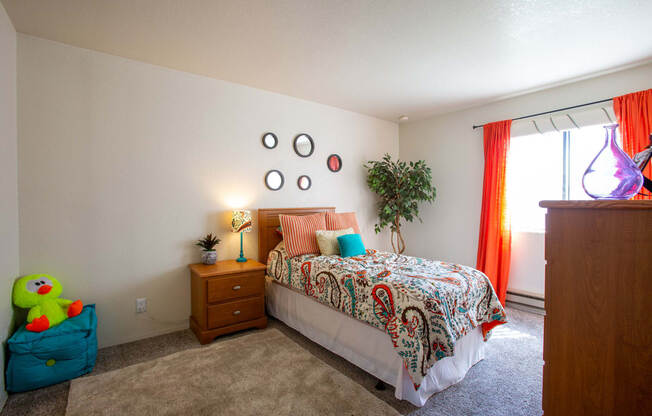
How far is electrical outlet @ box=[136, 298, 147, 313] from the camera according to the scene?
9.09ft

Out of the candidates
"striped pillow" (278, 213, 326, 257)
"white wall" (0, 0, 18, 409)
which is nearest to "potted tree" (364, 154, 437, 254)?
"striped pillow" (278, 213, 326, 257)

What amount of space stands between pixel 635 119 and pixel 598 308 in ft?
10.4

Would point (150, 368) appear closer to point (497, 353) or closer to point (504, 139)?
point (497, 353)

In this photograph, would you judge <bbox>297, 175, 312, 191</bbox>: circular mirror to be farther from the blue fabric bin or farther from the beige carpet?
the blue fabric bin

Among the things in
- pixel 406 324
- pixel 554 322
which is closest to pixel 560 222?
pixel 554 322

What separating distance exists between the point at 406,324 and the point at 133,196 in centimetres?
259

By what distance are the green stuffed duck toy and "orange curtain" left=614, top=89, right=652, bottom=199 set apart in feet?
16.5

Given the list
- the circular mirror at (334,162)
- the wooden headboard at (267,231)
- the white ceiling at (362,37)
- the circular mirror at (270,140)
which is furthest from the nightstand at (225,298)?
the white ceiling at (362,37)

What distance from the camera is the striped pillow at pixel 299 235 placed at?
3.19m

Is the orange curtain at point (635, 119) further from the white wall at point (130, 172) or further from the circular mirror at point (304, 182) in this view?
the white wall at point (130, 172)

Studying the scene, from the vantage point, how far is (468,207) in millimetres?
4188

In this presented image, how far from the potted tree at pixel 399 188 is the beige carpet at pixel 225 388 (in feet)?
8.34

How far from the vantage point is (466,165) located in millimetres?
4199

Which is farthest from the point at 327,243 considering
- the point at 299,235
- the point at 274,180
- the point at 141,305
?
the point at 141,305
